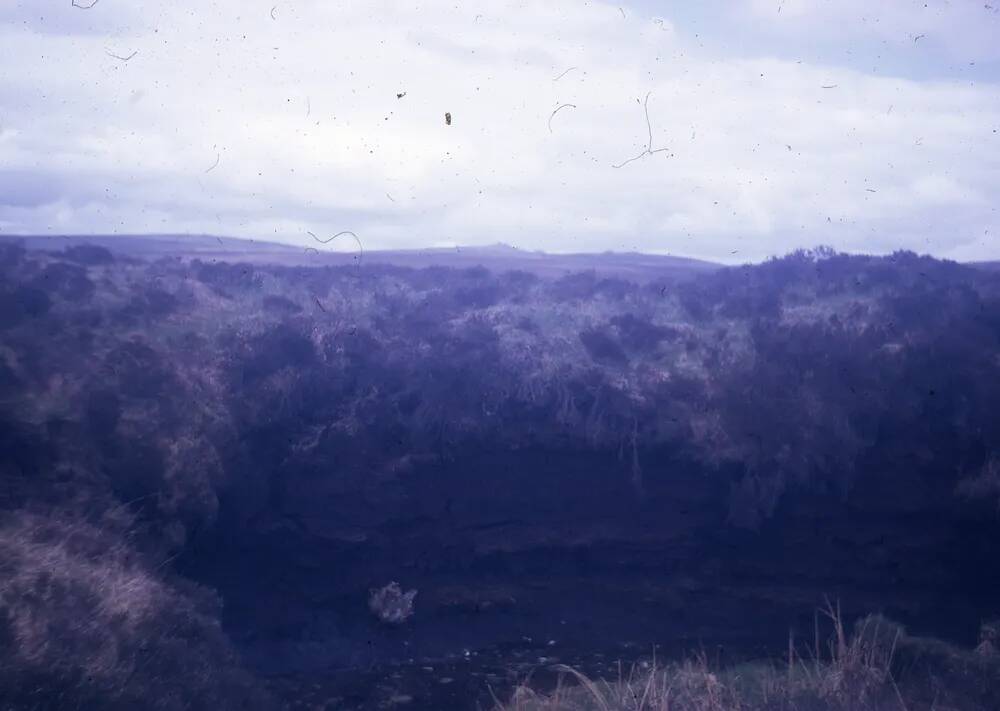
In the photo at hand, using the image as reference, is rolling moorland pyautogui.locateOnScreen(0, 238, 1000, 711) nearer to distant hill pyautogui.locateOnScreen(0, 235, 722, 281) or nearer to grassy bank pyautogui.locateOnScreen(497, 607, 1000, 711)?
grassy bank pyautogui.locateOnScreen(497, 607, 1000, 711)

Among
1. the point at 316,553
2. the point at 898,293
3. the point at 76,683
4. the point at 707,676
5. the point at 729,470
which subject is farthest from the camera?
the point at 898,293

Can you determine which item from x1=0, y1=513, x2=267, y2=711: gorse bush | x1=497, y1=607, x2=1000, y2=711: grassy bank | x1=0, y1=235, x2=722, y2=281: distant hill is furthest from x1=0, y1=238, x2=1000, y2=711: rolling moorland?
x1=0, y1=235, x2=722, y2=281: distant hill

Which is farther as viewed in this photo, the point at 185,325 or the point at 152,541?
the point at 185,325

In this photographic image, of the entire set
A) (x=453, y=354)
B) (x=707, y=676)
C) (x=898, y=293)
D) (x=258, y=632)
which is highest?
(x=898, y=293)

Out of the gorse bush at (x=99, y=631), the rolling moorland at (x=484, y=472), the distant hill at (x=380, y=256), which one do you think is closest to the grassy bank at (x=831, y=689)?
the rolling moorland at (x=484, y=472)

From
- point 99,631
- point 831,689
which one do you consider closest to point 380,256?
point 99,631

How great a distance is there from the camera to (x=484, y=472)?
648 inches

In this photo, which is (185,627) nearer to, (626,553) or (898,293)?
(626,553)

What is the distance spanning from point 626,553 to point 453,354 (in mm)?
5301

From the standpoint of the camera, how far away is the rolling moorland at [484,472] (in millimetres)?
13328

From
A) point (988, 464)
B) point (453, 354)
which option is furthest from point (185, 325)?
point (988, 464)

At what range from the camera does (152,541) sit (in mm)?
12648

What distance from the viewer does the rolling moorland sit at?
13.3m

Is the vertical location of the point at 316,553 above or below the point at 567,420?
below
